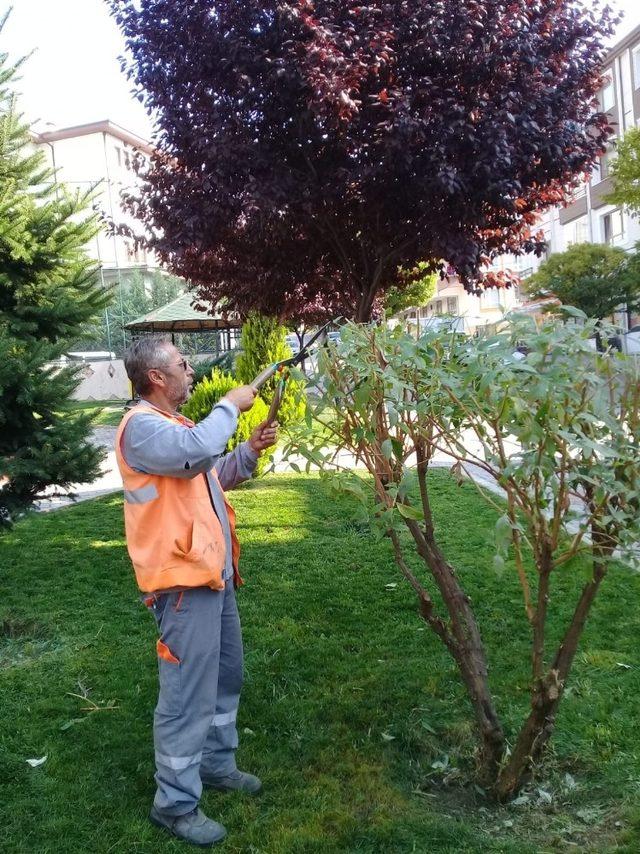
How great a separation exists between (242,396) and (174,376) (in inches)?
11.1

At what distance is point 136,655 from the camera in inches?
179

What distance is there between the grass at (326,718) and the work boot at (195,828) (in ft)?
0.14

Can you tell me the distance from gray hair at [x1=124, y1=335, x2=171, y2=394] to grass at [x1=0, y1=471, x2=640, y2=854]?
162 cm

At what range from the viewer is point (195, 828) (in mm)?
2846

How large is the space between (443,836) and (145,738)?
58.1 inches

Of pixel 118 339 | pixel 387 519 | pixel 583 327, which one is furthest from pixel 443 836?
pixel 118 339

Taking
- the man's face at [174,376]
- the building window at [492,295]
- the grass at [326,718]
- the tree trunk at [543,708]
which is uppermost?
the building window at [492,295]

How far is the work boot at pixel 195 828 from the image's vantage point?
2818mm

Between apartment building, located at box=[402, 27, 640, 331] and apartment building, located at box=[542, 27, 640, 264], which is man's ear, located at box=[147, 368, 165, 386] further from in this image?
apartment building, located at box=[542, 27, 640, 264]

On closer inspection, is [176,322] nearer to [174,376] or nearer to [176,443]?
[174,376]

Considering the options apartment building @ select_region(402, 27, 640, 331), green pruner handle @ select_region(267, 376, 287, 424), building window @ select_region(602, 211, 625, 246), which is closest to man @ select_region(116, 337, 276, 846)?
green pruner handle @ select_region(267, 376, 287, 424)

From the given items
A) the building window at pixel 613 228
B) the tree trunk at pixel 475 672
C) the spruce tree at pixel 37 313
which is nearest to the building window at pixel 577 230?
the building window at pixel 613 228

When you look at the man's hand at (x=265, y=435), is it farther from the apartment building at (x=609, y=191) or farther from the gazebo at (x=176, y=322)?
the apartment building at (x=609, y=191)

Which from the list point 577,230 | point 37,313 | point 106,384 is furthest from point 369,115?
point 577,230
